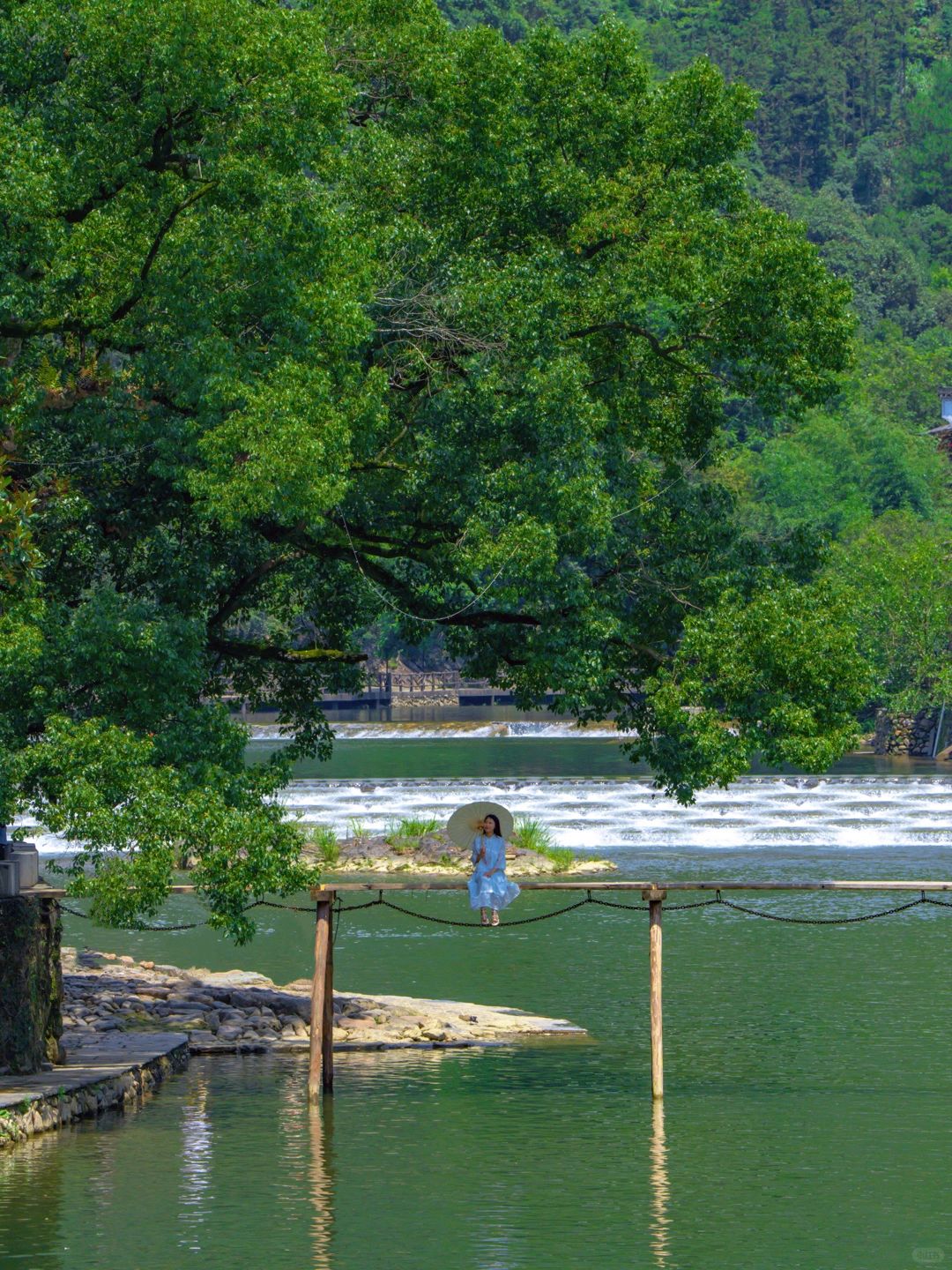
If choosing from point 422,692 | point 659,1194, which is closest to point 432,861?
point 659,1194

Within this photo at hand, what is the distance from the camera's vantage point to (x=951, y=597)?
3142 inches

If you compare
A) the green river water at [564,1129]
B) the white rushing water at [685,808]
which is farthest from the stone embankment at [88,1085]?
the white rushing water at [685,808]

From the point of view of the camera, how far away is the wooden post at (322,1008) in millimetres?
22516

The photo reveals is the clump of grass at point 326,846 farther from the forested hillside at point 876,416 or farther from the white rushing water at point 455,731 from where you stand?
the white rushing water at point 455,731

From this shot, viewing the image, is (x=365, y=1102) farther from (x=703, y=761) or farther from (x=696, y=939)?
(x=696, y=939)

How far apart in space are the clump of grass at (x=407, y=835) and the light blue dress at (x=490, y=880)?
22434mm

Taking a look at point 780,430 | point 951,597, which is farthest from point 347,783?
point 780,430

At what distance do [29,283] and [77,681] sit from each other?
13.2 ft

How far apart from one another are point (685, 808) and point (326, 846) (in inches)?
552

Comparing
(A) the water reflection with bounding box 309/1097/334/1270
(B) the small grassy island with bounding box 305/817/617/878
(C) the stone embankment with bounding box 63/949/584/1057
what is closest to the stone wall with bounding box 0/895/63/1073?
(C) the stone embankment with bounding box 63/949/584/1057

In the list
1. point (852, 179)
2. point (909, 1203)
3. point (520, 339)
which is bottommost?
point (909, 1203)

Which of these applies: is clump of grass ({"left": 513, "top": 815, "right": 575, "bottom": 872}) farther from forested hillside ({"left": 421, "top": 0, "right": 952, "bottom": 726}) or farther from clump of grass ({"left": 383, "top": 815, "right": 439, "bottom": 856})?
forested hillside ({"left": 421, "top": 0, "right": 952, "bottom": 726})

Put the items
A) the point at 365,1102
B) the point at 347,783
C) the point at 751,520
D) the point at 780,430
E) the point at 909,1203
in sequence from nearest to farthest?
the point at 909,1203
the point at 365,1102
the point at 347,783
the point at 751,520
the point at 780,430

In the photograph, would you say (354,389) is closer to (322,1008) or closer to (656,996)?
(322,1008)
